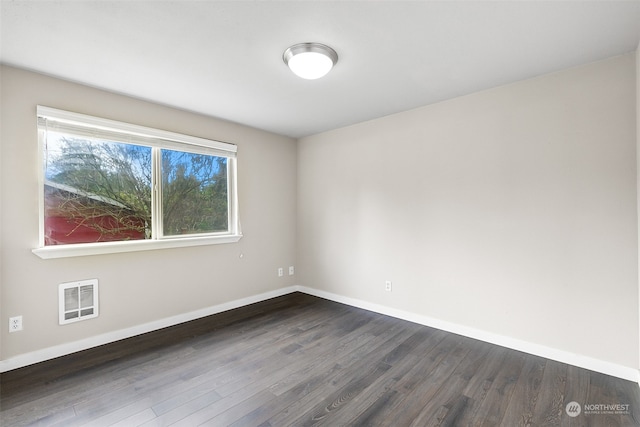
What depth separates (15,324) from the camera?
227cm

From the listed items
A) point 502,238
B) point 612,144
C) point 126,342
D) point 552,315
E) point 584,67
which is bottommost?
point 126,342

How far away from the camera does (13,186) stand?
7.43ft

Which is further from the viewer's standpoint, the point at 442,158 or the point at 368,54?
the point at 442,158

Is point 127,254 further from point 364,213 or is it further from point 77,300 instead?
point 364,213

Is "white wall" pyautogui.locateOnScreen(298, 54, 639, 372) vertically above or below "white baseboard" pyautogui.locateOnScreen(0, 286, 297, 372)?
above

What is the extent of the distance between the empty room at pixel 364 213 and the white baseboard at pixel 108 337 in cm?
2

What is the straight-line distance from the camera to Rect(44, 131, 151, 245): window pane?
8.20ft

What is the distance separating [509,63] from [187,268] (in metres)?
3.67

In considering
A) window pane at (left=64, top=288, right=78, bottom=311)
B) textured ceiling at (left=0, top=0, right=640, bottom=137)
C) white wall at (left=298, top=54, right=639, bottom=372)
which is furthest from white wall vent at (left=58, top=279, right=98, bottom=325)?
white wall at (left=298, top=54, right=639, bottom=372)

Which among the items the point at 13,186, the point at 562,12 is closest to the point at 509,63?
the point at 562,12

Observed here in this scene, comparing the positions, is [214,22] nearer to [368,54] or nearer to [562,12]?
[368,54]

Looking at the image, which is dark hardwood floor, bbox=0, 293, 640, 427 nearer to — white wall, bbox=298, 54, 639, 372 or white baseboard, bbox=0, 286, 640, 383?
white baseboard, bbox=0, 286, 640, 383

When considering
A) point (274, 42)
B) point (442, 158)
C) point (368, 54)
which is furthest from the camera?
point (442, 158)

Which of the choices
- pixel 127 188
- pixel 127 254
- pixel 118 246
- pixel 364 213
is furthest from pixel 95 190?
pixel 364 213
